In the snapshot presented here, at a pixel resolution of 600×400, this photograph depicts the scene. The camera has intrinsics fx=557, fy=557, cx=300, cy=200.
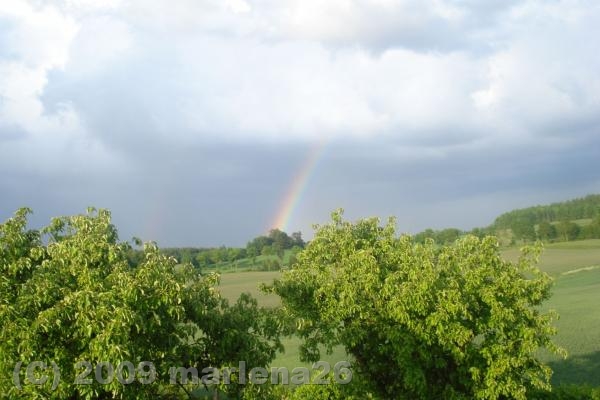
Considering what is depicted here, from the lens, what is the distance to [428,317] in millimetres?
19406

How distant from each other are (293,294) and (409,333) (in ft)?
15.5

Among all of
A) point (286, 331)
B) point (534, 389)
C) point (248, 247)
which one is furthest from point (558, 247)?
point (286, 331)

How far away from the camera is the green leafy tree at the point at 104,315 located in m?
11.2

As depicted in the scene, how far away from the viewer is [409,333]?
20141mm

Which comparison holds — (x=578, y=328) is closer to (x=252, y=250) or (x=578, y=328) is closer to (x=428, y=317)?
(x=428, y=317)

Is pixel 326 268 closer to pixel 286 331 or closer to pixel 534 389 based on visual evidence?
pixel 286 331

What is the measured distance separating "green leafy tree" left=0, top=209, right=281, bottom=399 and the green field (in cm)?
952

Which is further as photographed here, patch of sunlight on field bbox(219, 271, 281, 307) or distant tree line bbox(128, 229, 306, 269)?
distant tree line bbox(128, 229, 306, 269)

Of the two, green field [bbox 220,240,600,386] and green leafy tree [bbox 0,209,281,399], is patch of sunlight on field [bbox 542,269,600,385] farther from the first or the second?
green leafy tree [bbox 0,209,281,399]

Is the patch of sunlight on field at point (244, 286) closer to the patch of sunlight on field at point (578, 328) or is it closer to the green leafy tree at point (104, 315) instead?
the patch of sunlight on field at point (578, 328)

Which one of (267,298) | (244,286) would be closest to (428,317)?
(267,298)

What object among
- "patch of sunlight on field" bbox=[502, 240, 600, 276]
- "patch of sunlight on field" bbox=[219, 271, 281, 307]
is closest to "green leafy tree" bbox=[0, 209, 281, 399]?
"patch of sunlight on field" bbox=[219, 271, 281, 307]

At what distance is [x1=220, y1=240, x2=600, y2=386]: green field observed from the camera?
39.4m

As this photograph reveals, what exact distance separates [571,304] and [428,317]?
201 ft
